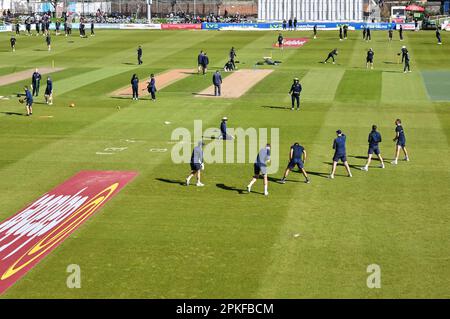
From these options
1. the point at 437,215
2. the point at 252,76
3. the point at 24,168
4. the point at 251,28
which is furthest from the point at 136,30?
the point at 437,215

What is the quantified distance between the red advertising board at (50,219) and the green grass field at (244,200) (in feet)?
1.46

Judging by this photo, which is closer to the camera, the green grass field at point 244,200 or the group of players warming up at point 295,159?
the green grass field at point 244,200

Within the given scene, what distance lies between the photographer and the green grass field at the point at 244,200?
18.8m

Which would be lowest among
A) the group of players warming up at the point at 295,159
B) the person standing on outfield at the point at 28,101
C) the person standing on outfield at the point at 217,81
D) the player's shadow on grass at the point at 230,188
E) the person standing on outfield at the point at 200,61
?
the player's shadow on grass at the point at 230,188

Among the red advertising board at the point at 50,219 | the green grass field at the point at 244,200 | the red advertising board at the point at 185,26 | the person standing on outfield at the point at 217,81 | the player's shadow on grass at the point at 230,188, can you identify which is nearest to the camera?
the green grass field at the point at 244,200

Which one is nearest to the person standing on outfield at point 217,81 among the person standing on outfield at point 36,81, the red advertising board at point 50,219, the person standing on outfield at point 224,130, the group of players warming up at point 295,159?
the person standing on outfield at point 36,81

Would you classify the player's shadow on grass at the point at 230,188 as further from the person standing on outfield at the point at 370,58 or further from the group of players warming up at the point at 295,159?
the person standing on outfield at the point at 370,58

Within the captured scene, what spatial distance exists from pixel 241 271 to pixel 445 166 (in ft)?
44.8

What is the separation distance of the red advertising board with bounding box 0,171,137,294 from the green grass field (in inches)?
17.5

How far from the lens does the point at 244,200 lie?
2542 cm

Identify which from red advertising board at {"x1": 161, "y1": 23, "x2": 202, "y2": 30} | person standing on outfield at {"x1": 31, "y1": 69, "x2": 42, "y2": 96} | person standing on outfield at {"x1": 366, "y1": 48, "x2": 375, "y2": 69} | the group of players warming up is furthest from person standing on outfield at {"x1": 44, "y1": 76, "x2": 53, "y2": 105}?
red advertising board at {"x1": 161, "y1": 23, "x2": 202, "y2": 30}

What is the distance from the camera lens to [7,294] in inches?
714

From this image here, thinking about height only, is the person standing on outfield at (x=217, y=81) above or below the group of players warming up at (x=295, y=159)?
above

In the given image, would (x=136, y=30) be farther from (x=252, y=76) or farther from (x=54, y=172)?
(x=54, y=172)
